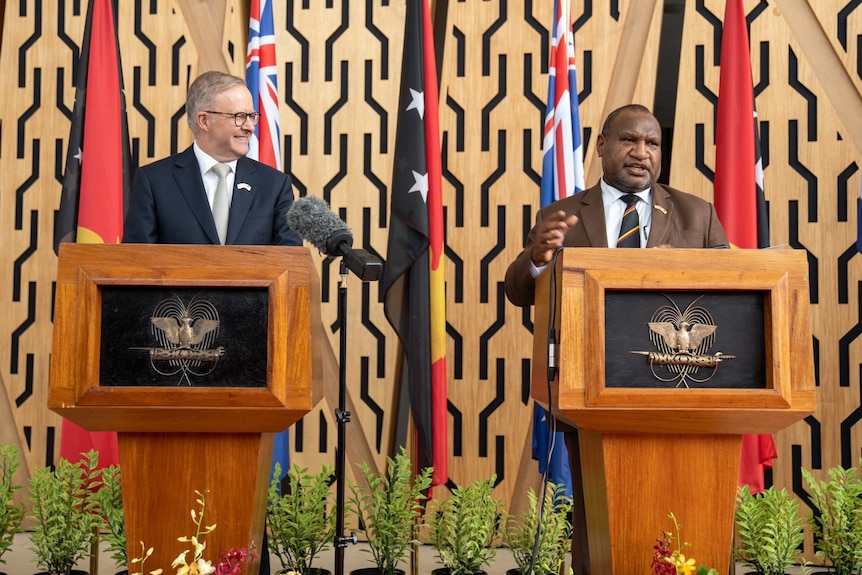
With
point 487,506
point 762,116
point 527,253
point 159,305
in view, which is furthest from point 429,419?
point 762,116

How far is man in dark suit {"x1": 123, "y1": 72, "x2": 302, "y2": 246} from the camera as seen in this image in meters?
2.33

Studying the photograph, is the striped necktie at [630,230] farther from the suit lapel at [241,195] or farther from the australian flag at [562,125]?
the australian flag at [562,125]

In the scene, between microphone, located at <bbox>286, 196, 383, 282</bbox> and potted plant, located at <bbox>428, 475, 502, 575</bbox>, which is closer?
microphone, located at <bbox>286, 196, 383, 282</bbox>

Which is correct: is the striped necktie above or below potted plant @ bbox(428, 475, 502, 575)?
above

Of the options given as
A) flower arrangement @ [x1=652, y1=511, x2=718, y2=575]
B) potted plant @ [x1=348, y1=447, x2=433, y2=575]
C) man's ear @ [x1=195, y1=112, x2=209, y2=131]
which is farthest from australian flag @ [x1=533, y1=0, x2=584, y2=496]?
flower arrangement @ [x1=652, y1=511, x2=718, y2=575]

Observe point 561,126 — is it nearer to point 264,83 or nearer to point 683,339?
point 264,83

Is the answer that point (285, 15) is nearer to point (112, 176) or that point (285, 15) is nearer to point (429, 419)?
point (112, 176)

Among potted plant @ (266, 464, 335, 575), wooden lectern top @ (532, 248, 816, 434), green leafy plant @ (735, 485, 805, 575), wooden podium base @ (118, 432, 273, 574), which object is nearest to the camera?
wooden lectern top @ (532, 248, 816, 434)

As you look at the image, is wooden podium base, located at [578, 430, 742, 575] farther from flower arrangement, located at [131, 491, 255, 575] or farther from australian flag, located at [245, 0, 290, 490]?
australian flag, located at [245, 0, 290, 490]

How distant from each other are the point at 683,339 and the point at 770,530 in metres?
1.50

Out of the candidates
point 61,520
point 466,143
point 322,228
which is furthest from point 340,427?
point 466,143

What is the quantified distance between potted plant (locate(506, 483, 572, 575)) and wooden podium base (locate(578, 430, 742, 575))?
1039 millimetres

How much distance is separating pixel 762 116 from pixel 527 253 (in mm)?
2447

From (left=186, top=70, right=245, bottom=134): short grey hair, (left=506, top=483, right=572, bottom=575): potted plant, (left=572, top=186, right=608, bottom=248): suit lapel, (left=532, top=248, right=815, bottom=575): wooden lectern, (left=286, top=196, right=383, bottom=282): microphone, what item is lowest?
(left=506, top=483, right=572, bottom=575): potted plant
